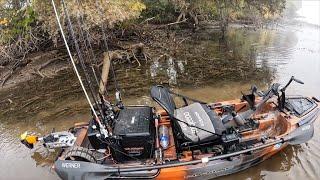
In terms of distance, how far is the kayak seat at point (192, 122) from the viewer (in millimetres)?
5594

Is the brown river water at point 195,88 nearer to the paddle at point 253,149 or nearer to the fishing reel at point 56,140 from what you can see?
the paddle at point 253,149

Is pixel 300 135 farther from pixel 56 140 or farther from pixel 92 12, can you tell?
pixel 92 12

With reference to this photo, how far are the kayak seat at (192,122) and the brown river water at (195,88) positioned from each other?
987mm

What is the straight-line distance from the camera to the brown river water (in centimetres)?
661

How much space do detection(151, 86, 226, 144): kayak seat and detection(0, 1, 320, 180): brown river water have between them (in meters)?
0.99

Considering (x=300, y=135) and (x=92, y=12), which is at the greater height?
(x=92, y=12)

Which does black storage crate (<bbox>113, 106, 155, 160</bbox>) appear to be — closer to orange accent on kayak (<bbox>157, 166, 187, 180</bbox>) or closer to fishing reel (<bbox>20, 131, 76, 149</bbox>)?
orange accent on kayak (<bbox>157, 166, 187, 180</bbox>)

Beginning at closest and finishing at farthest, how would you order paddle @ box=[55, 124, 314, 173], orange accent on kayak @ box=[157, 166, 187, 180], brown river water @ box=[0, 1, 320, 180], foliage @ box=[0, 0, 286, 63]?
paddle @ box=[55, 124, 314, 173] → orange accent on kayak @ box=[157, 166, 187, 180] → brown river water @ box=[0, 1, 320, 180] → foliage @ box=[0, 0, 286, 63]

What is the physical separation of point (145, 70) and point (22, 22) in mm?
4830

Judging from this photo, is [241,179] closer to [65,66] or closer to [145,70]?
[145,70]

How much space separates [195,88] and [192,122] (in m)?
4.36

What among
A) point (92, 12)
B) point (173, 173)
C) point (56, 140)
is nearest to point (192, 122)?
point (173, 173)

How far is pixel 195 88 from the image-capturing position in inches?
400

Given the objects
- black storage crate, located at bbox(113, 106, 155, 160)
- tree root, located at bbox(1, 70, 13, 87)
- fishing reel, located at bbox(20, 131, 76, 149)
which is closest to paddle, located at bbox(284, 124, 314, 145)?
black storage crate, located at bbox(113, 106, 155, 160)
